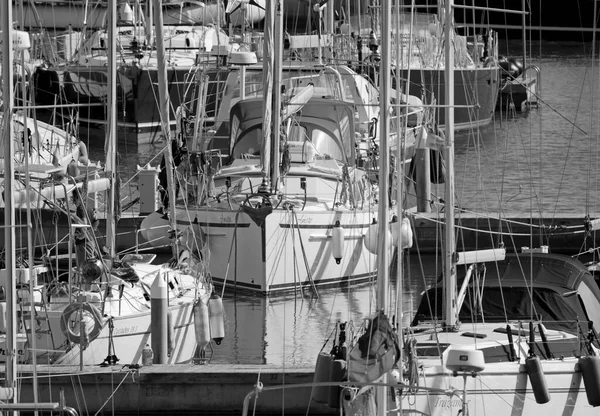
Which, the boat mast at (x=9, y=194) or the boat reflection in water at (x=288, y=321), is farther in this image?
the boat reflection in water at (x=288, y=321)

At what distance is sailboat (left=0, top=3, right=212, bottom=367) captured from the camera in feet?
45.5

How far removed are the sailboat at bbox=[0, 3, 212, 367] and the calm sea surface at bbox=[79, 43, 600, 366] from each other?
120cm

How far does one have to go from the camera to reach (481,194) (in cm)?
2889

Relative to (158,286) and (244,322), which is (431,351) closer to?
(158,286)

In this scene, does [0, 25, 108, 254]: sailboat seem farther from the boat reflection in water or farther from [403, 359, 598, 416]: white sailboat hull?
[403, 359, 598, 416]: white sailboat hull

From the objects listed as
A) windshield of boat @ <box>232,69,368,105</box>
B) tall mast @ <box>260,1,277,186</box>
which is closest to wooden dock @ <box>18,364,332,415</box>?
tall mast @ <box>260,1,277,186</box>

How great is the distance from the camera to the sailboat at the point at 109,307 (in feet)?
45.5

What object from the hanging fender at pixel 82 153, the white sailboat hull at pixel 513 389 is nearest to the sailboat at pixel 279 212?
the hanging fender at pixel 82 153

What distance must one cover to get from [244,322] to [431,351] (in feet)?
19.7

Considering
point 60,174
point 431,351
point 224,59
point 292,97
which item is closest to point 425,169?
point 292,97

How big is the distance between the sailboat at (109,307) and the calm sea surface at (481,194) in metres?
1.20

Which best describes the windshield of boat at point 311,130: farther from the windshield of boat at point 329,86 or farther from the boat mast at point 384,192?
the boat mast at point 384,192

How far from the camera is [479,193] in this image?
29500mm

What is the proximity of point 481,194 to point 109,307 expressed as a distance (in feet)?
50.3
